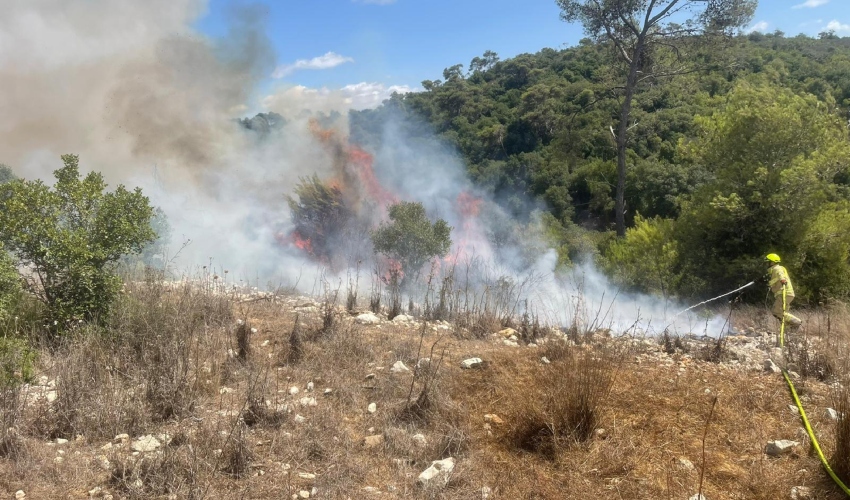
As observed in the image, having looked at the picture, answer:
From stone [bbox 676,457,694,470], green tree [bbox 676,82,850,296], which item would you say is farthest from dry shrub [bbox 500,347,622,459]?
green tree [bbox 676,82,850,296]

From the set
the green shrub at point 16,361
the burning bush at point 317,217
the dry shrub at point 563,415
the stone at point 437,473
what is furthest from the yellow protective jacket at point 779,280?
the burning bush at point 317,217

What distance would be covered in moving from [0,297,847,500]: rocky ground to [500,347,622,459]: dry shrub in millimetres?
27

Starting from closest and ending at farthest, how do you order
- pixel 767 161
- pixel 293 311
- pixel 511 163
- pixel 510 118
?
pixel 293 311 < pixel 767 161 < pixel 511 163 < pixel 510 118

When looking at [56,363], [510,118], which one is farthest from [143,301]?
[510,118]

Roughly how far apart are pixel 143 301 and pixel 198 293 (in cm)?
73

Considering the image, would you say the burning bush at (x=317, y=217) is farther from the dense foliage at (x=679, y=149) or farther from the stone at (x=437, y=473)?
the stone at (x=437, y=473)

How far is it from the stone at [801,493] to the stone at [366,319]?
193 inches

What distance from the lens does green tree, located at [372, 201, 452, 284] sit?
1369 centimetres

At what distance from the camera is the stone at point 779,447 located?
10.3 ft

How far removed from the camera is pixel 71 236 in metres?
4.84

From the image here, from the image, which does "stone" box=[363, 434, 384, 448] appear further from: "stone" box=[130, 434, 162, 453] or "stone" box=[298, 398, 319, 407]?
"stone" box=[130, 434, 162, 453]

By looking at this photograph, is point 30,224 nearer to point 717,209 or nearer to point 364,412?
point 364,412

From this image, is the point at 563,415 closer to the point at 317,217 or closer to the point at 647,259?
the point at 647,259

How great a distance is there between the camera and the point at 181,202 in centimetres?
1819
